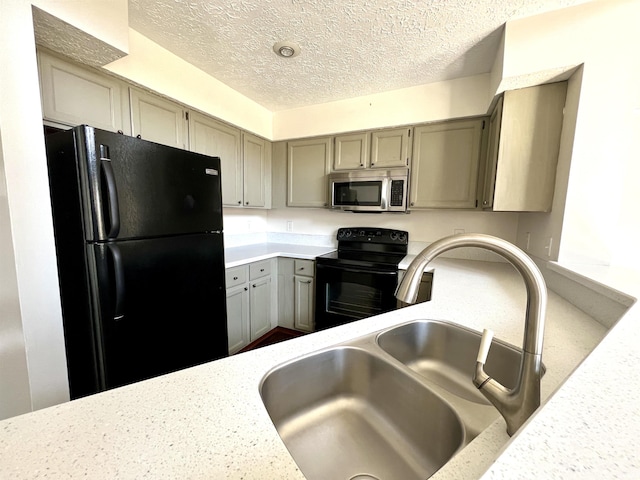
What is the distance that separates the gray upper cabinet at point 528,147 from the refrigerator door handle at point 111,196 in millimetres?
2185

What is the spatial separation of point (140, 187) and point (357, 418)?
1.39 metres

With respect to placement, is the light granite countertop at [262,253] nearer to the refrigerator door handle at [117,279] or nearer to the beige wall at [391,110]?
the refrigerator door handle at [117,279]

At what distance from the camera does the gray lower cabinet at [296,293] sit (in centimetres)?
248

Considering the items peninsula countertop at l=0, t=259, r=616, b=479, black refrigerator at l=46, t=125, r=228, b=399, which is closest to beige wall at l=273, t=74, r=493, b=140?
black refrigerator at l=46, t=125, r=228, b=399

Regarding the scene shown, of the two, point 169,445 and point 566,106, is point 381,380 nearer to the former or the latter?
point 169,445

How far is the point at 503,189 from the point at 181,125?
2383mm

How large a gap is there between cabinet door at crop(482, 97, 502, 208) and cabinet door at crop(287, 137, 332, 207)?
1402 mm

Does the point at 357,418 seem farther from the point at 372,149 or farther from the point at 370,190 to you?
the point at 372,149

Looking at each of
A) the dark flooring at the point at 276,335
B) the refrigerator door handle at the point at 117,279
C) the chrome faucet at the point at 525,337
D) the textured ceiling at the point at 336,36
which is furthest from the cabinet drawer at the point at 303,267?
the chrome faucet at the point at 525,337

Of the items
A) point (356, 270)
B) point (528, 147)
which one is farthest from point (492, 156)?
point (356, 270)

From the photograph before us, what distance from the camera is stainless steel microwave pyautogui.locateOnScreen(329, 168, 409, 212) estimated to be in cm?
226

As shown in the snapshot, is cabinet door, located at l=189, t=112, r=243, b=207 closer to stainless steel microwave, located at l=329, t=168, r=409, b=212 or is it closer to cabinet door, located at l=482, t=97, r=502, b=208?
stainless steel microwave, located at l=329, t=168, r=409, b=212

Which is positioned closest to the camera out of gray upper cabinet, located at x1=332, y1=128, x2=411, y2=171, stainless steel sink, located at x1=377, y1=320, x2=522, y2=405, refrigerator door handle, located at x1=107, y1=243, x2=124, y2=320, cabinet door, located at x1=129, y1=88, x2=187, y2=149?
stainless steel sink, located at x1=377, y1=320, x2=522, y2=405

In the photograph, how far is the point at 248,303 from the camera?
2.29 meters
